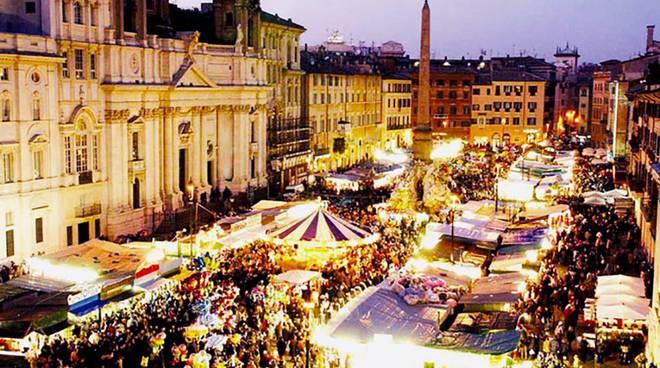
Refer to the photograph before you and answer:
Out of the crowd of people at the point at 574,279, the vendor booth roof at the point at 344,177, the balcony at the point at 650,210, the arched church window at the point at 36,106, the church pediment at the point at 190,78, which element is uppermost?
the church pediment at the point at 190,78

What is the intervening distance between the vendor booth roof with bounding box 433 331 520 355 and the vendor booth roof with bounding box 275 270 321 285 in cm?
870

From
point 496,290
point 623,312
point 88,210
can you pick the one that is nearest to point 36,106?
point 88,210

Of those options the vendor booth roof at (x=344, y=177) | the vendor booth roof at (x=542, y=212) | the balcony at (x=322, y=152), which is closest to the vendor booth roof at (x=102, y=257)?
the vendor booth roof at (x=542, y=212)

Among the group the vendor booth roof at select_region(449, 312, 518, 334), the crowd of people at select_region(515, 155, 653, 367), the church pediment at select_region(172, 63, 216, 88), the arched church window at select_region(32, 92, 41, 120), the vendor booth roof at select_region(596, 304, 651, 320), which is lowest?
the crowd of people at select_region(515, 155, 653, 367)

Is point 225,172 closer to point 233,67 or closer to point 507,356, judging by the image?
point 233,67

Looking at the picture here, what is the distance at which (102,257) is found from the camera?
88.3ft

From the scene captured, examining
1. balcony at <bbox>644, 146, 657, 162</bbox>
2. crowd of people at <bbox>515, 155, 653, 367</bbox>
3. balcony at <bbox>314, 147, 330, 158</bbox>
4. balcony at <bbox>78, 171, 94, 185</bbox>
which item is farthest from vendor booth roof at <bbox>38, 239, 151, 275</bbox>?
balcony at <bbox>314, 147, 330, 158</bbox>

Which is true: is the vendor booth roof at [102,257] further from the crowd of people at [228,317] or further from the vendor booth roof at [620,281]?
the vendor booth roof at [620,281]

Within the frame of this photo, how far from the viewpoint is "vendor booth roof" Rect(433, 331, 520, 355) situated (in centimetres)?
1867

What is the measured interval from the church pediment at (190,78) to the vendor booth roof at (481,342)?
2670 cm

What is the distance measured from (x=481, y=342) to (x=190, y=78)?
29147 millimetres

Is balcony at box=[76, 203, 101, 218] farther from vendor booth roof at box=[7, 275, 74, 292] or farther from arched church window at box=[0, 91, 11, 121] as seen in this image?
vendor booth roof at box=[7, 275, 74, 292]

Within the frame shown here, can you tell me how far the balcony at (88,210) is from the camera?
3631cm

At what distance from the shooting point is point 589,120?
359 ft
